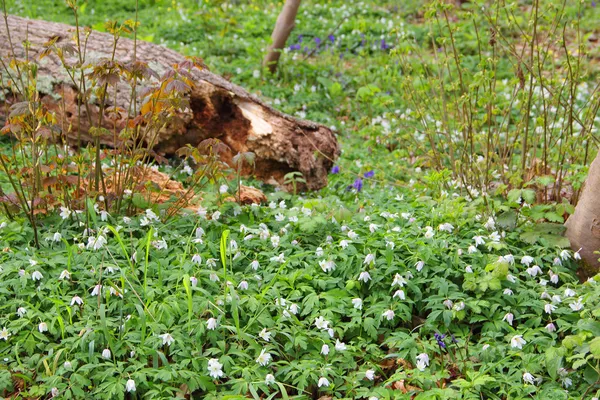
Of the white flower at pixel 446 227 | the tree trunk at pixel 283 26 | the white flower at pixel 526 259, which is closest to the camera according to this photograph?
the white flower at pixel 526 259

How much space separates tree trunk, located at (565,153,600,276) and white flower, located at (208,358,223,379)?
2.29m

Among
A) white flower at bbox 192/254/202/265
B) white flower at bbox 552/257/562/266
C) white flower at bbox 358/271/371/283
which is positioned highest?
white flower at bbox 552/257/562/266

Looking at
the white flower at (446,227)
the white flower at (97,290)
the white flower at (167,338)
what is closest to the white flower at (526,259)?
the white flower at (446,227)

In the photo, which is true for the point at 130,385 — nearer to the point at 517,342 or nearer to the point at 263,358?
the point at 263,358

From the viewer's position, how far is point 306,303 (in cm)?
331

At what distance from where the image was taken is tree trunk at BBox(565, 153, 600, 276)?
145 inches

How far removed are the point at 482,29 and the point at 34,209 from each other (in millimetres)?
8092

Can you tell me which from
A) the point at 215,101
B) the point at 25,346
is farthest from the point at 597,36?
the point at 25,346

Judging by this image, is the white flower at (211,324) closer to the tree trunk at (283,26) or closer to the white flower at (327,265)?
the white flower at (327,265)

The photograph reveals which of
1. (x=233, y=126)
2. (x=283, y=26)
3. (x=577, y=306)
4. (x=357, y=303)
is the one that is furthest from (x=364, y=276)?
(x=283, y=26)

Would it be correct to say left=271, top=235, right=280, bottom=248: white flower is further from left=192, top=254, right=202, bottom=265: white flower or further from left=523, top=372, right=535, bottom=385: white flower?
left=523, top=372, right=535, bottom=385: white flower

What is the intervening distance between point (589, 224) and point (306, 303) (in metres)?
1.77

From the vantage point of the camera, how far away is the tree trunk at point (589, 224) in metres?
3.67

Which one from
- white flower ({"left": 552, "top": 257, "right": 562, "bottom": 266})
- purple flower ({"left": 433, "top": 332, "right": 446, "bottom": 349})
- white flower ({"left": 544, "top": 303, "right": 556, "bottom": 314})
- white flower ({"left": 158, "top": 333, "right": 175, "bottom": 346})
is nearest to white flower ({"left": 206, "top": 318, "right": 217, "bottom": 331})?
white flower ({"left": 158, "top": 333, "right": 175, "bottom": 346})
